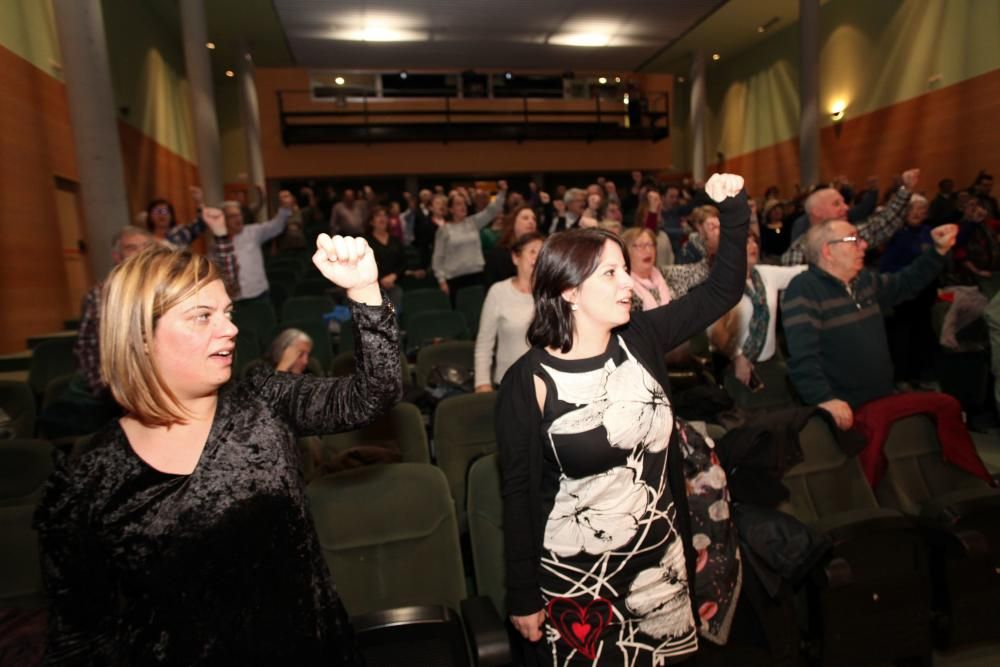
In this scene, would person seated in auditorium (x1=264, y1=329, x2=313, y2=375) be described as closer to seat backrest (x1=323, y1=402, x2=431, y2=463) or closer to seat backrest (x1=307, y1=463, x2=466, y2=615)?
seat backrest (x1=323, y1=402, x2=431, y2=463)

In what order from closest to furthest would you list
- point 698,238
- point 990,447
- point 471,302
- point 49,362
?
point 698,238 < point 990,447 < point 49,362 < point 471,302

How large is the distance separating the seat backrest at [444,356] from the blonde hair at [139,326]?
2.62 meters

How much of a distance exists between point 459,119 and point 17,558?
43.7 ft

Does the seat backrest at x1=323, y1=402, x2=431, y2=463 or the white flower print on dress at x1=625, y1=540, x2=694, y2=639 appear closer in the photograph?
the white flower print on dress at x1=625, y1=540, x2=694, y2=639

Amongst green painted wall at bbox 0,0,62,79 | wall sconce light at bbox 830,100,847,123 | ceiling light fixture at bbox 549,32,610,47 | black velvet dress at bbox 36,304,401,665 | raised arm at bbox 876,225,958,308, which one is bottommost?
black velvet dress at bbox 36,304,401,665

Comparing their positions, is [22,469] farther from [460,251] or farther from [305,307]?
[460,251]

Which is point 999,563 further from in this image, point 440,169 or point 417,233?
point 440,169

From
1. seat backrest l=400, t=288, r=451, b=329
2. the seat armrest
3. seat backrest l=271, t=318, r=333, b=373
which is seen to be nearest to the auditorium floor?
the seat armrest

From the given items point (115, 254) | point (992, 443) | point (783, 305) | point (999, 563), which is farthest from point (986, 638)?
point (115, 254)

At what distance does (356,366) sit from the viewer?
1091mm

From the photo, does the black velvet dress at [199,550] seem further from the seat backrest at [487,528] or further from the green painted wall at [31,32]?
the green painted wall at [31,32]

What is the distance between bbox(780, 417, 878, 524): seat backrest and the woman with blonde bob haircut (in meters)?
1.85

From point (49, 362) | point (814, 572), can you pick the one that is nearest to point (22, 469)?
point (49, 362)

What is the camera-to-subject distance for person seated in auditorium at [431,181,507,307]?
5.54 m
